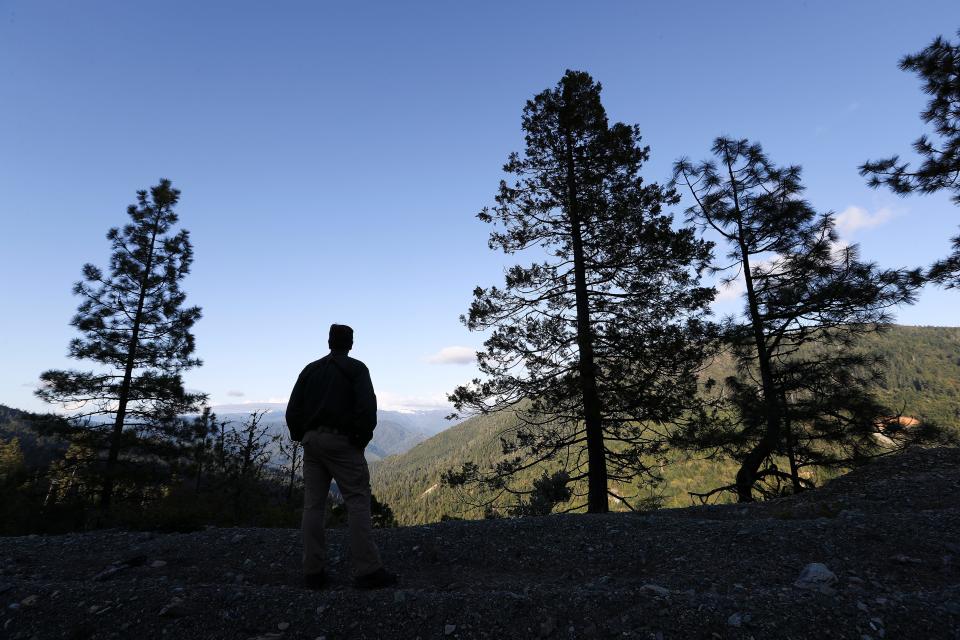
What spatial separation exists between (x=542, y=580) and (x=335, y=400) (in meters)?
2.80

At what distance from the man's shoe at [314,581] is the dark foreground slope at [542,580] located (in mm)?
204

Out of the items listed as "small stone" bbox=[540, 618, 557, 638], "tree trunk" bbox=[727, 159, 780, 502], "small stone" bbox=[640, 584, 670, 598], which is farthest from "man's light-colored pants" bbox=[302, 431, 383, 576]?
"tree trunk" bbox=[727, 159, 780, 502]

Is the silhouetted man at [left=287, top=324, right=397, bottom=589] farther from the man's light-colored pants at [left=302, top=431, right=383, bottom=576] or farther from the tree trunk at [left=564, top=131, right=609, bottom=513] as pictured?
the tree trunk at [left=564, top=131, right=609, bottom=513]

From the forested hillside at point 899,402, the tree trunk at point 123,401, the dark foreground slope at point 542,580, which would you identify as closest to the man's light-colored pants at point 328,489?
the dark foreground slope at point 542,580

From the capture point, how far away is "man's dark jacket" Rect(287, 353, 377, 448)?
453cm

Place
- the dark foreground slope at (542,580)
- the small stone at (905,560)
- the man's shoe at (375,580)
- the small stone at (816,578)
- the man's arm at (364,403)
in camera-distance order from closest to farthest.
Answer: the dark foreground slope at (542,580) → the small stone at (816,578) → the small stone at (905,560) → the man's shoe at (375,580) → the man's arm at (364,403)

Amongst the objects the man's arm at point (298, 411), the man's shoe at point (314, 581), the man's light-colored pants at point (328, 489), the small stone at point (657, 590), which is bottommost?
the man's shoe at point (314, 581)

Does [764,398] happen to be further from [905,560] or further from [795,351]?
[905,560]

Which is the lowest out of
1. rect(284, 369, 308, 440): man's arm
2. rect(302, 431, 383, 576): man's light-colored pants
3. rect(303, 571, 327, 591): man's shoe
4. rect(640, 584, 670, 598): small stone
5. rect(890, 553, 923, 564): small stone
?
rect(303, 571, 327, 591): man's shoe

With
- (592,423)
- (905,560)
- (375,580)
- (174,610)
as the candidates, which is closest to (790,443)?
(592,423)

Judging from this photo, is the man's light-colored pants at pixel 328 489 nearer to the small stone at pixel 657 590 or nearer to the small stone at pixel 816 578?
the small stone at pixel 657 590

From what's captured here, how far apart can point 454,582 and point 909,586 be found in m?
3.87

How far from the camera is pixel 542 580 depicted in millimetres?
4238

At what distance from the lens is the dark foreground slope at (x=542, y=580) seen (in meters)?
2.87
